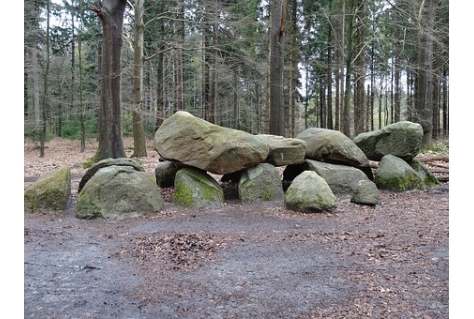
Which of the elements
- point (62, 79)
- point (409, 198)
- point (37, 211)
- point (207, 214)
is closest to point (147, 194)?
point (207, 214)

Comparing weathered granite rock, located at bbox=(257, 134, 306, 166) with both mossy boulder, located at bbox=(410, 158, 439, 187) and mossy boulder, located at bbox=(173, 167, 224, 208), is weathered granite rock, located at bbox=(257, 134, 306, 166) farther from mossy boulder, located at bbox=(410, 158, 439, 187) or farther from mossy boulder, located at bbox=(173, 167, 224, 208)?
mossy boulder, located at bbox=(410, 158, 439, 187)

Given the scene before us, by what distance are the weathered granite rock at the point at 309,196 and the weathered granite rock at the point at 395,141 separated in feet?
10.3

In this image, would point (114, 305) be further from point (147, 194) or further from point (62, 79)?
point (62, 79)

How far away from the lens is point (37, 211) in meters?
6.00

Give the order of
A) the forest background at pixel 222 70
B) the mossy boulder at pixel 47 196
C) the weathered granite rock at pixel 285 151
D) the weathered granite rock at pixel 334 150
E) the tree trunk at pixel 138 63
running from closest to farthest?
the mossy boulder at pixel 47 196, the weathered granite rock at pixel 285 151, the weathered granite rock at pixel 334 150, the tree trunk at pixel 138 63, the forest background at pixel 222 70

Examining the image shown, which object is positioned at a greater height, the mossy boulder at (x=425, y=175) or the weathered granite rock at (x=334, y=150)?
the weathered granite rock at (x=334, y=150)

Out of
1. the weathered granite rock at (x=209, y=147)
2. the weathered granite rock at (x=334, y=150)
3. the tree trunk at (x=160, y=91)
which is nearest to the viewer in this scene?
the weathered granite rock at (x=209, y=147)

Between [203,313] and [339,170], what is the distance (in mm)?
5449

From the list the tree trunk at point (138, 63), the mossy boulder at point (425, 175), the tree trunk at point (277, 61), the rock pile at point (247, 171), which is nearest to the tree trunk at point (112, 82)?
the rock pile at point (247, 171)

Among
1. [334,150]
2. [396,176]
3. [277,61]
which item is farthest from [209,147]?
[277,61]

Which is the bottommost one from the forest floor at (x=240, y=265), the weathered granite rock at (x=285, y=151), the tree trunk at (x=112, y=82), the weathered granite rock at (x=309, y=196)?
the forest floor at (x=240, y=265)

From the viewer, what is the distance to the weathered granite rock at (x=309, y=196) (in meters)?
5.90

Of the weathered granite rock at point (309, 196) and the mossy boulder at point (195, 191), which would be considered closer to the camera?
the weathered granite rock at point (309, 196)

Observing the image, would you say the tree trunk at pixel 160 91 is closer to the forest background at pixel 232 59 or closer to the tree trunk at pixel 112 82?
the forest background at pixel 232 59
